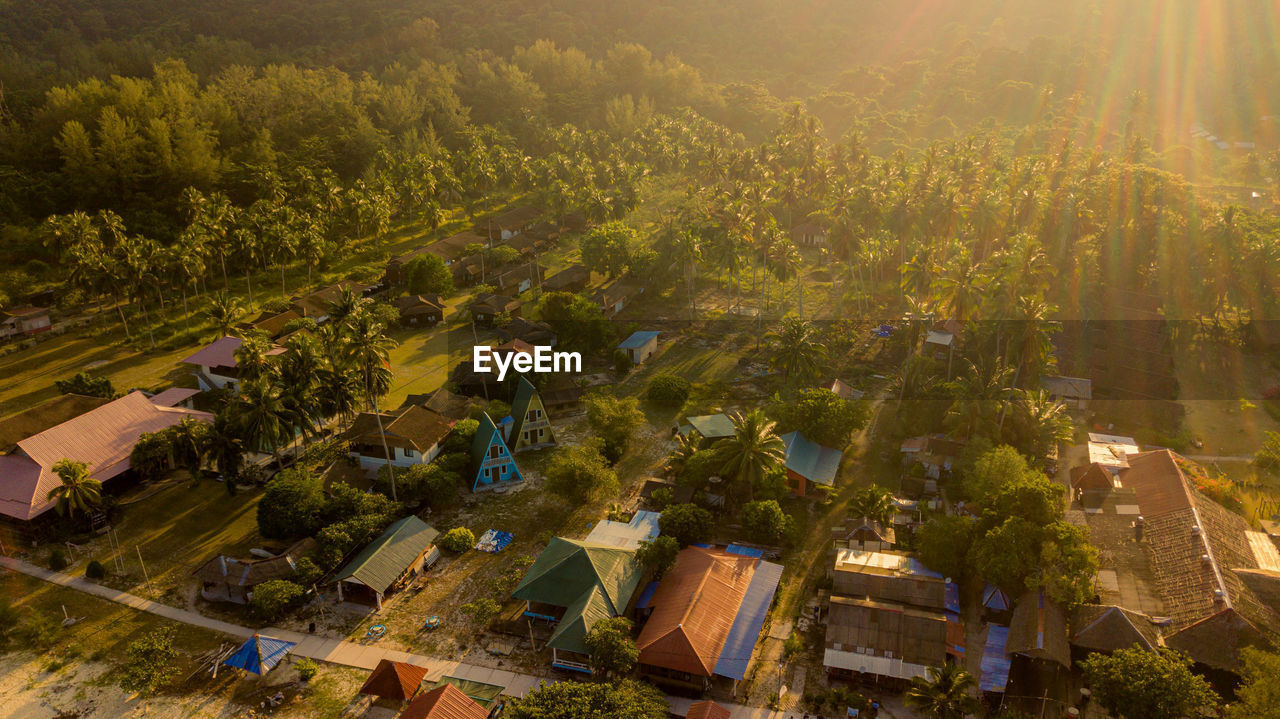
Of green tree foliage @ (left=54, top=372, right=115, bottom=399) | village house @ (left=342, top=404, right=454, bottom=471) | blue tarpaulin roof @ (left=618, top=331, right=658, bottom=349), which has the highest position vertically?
green tree foliage @ (left=54, top=372, right=115, bottom=399)

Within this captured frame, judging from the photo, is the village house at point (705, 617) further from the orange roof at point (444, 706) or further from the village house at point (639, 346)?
the village house at point (639, 346)

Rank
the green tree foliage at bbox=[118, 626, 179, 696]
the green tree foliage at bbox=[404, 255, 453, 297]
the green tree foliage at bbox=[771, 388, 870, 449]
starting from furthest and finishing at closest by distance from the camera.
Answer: the green tree foliage at bbox=[404, 255, 453, 297], the green tree foliage at bbox=[771, 388, 870, 449], the green tree foliage at bbox=[118, 626, 179, 696]

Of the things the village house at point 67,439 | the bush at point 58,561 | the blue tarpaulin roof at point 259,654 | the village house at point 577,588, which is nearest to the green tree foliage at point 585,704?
the village house at point 577,588

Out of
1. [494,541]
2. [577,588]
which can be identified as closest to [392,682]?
[577,588]

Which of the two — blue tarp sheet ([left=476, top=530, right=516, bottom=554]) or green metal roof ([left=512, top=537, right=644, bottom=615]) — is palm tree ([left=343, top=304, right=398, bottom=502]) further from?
green metal roof ([left=512, top=537, right=644, bottom=615])

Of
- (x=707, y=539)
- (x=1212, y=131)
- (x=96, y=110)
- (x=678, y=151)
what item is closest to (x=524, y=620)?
(x=707, y=539)

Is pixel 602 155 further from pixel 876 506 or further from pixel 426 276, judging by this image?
pixel 876 506

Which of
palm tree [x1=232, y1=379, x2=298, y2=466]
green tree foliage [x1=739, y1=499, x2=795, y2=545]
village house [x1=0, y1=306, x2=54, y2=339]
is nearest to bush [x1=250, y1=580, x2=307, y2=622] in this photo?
palm tree [x1=232, y1=379, x2=298, y2=466]
